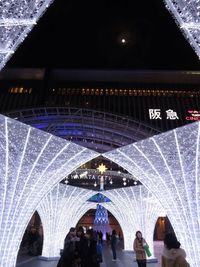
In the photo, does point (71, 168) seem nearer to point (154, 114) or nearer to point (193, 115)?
point (154, 114)

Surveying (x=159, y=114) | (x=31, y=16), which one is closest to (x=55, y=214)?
(x=159, y=114)

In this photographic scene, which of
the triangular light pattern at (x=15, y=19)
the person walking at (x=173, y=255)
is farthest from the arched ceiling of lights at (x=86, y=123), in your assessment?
the person walking at (x=173, y=255)

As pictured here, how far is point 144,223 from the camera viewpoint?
1850cm

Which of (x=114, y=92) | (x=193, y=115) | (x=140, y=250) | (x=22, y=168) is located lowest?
(x=140, y=250)

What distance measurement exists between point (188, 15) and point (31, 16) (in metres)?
2.00

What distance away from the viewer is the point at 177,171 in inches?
361

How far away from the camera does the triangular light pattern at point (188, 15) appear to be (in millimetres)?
3951

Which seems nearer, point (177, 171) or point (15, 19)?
point (15, 19)

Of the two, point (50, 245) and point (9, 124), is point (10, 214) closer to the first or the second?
point (9, 124)

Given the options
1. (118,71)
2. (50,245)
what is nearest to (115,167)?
(118,71)

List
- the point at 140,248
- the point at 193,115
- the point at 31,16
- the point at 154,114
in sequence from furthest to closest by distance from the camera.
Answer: the point at 193,115 → the point at 154,114 → the point at 140,248 → the point at 31,16

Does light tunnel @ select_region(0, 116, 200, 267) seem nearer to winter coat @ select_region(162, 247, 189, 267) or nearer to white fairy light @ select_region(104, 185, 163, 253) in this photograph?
winter coat @ select_region(162, 247, 189, 267)

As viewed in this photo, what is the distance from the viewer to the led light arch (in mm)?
8508

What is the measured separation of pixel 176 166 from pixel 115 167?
1754 centimetres
